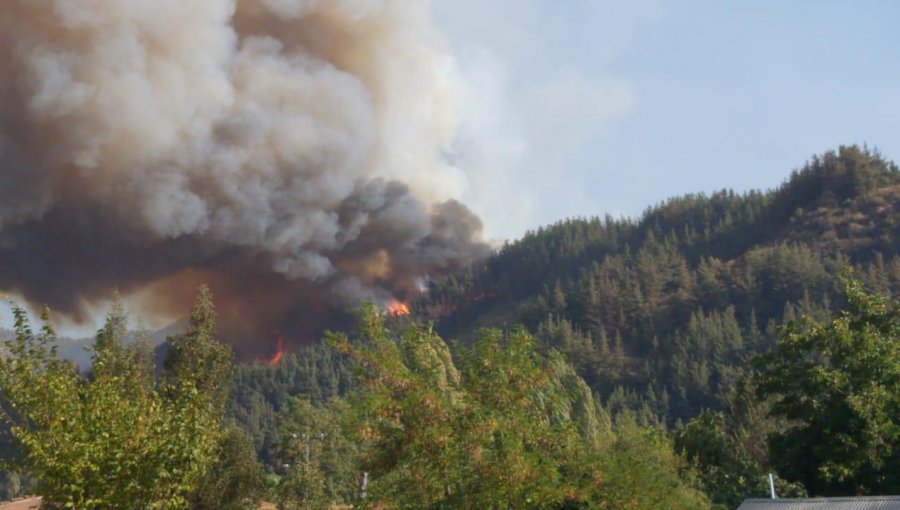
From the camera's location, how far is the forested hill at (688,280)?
9231cm

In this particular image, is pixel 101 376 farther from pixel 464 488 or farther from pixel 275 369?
pixel 275 369

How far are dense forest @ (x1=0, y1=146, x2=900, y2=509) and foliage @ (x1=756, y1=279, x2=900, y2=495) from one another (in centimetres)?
6

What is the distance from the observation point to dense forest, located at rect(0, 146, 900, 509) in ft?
52.4

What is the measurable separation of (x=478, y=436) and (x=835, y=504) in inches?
225

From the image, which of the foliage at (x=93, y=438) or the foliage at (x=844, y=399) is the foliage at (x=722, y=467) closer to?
the foliage at (x=844, y=399)

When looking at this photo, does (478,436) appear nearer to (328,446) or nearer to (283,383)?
(328,446)

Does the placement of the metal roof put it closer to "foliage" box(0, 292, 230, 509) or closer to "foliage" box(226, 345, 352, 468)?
"foliage" box(0, 292, 230, 509)

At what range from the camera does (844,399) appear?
24.6 m

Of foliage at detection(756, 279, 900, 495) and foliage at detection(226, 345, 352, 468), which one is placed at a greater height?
foliage at detection(226, 345, 352, 468)

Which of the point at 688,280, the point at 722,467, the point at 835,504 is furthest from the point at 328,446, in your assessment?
the point at 688,280

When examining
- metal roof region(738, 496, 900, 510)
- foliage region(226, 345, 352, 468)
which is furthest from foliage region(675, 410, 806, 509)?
foliage region(226, 345, 352, 468)

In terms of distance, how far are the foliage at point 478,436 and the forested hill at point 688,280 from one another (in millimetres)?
62138

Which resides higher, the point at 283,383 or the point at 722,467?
the point at 283,383

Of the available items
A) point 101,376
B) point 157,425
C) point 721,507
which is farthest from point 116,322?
point 721,507
